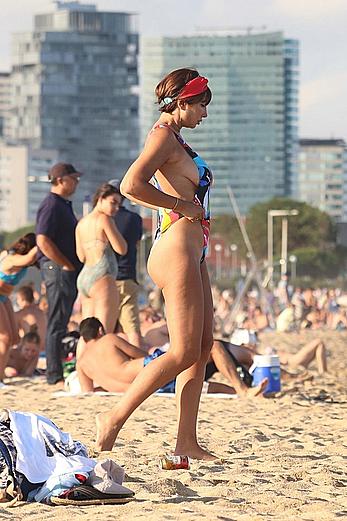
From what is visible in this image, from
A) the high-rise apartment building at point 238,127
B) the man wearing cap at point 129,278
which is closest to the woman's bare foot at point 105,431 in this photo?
the man wearing cap at point 129,278

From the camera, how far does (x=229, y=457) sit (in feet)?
19.9

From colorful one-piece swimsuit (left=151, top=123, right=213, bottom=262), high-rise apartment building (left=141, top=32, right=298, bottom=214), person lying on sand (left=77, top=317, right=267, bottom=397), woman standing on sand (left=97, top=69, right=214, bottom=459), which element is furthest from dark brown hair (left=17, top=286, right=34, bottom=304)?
high-rise apartment building (left=141, top=32, right=298, bottom=214)

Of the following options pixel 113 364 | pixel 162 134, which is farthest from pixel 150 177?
pixel 113 364

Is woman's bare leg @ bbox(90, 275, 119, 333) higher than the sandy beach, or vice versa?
woman's bare leg @ bbox(90, 275, 119, 333)

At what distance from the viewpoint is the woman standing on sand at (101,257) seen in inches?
377

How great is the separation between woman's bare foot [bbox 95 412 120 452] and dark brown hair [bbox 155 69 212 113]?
1.34 m

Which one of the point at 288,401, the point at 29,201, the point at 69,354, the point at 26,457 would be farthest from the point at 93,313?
the point at 29,201

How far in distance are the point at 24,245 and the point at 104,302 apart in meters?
1.09

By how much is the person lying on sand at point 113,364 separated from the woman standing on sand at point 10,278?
111 centimetres

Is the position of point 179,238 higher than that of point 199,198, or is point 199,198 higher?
point 199,198

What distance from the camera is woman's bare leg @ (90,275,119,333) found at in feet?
31.3

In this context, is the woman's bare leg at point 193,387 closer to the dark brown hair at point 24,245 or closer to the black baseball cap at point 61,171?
the black baseball cap at point 61,171

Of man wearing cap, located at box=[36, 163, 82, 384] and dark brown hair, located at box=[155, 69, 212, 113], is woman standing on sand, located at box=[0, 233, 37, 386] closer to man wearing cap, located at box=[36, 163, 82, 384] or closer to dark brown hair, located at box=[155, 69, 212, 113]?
man wearing cap, located at box=[36, 163, 82, 384]

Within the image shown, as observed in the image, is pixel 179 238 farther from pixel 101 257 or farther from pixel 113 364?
pixel 101 257
